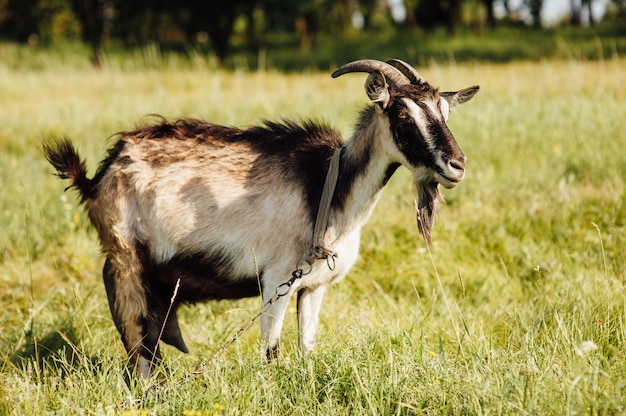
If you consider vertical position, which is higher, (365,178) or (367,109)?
(367,109)

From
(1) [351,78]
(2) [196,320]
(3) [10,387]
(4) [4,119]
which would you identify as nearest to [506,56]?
(1) [351,78]

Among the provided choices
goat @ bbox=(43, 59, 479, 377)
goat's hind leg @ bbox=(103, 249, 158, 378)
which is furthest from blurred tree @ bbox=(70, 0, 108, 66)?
goat's hind leg @ bbox=(103, 249, 158, 378)

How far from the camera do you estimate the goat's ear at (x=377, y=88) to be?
10.7 feet

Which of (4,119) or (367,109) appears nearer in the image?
(367,109)

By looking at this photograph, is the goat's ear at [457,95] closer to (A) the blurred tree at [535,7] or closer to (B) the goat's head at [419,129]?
(B) the goat's head at [419,129]

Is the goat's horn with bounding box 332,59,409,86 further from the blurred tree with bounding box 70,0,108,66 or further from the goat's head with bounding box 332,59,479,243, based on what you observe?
the blurred tree with bounding box 70,0,108,66

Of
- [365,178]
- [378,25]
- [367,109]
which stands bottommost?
[378,25]

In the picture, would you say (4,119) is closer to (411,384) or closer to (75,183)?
(75,183)

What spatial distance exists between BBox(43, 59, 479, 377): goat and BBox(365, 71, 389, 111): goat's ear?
84 millimetres

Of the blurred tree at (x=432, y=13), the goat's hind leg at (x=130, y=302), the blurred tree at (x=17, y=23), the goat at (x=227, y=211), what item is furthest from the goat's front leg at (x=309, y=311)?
the blurred tree at (x=17, y=23)

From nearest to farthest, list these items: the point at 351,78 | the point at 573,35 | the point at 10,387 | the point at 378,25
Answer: the point at 10,387, the point at 351,78, the point at 573,35, the point at 378,25

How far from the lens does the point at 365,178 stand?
3.55 m

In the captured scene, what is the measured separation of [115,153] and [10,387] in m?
1.34

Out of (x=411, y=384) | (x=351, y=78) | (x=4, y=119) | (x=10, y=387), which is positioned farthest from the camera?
(x=351, y=78)
